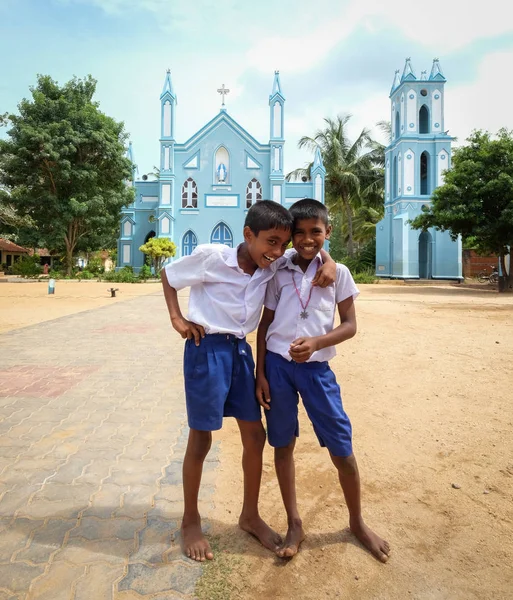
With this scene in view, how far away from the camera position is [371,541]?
212 centimetres

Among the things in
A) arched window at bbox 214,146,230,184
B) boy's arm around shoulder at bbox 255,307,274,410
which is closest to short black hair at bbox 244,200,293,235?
boy's arm around shoulder at bbox 255,307,274,410

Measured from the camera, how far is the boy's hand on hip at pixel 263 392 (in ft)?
6.92

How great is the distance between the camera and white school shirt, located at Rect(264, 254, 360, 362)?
83.7 inches

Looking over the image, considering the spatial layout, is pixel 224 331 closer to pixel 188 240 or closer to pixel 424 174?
pixel 424 174

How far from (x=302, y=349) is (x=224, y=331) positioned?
0.36 m

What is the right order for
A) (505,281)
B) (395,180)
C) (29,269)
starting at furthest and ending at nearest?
(29,269), (395,180), (505,281)

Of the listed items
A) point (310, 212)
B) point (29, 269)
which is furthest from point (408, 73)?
point (310, 212)

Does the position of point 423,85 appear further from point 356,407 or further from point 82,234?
point 356,407

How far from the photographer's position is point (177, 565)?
6.53 ft

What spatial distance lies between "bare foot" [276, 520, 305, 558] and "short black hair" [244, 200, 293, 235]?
1389 mm

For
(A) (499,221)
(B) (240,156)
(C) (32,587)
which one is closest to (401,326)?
(C) (32,587)

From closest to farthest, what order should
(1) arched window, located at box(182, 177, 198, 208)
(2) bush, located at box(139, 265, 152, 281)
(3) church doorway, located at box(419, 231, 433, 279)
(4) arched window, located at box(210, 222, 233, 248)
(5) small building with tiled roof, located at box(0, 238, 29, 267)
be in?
1. (3) church doorway, located at box(419, 231, 433, 279)
2. (2) bush, located at box(139, 265, 152, 281)
3. (4) arched window, located at box(210, 222, 233, 248)
4. (1) arched window, located at box(182, 177, 198, 208)
5. (5) small building with tiled roof, located at box(0, 238, 29, 267)

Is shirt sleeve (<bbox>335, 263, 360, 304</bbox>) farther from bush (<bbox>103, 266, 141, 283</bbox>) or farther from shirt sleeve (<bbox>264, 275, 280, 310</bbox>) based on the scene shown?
bush (<bbox>103, 266, 141, 283</bbox>)

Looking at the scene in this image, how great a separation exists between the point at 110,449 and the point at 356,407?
2.15 meters
